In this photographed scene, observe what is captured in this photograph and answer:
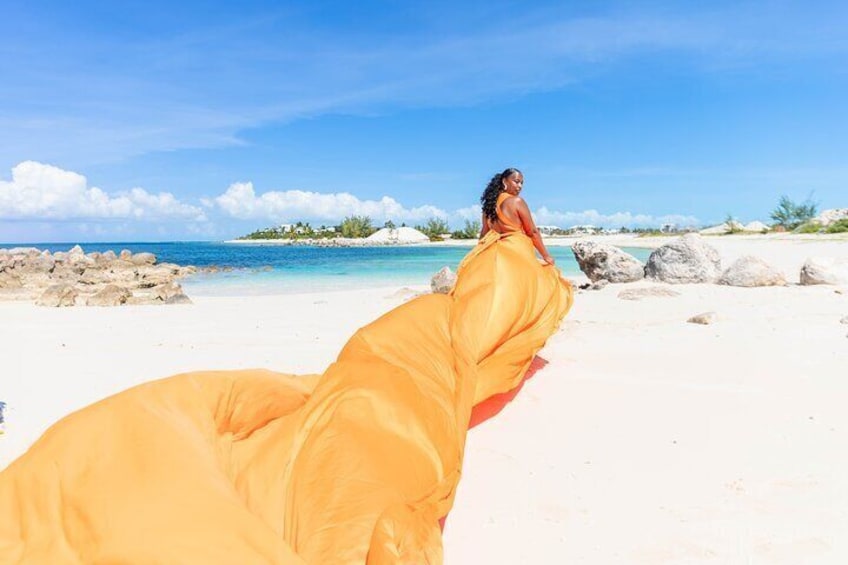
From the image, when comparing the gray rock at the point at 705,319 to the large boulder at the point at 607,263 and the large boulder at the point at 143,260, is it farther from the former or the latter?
the large boulder at the point at 143,260

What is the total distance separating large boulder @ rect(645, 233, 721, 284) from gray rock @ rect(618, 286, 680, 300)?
228 centimetres

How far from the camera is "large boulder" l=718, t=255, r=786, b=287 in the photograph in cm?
1167

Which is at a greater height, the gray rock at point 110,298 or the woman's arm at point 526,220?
the woman's arm at point 526,220

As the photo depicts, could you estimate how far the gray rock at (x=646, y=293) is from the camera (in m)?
10.7

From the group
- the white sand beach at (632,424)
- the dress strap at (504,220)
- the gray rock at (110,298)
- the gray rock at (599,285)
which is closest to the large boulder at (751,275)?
the gray rock at (599,285)

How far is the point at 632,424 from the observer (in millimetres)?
4395

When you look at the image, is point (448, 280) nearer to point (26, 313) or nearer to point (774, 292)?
point (774, 292)

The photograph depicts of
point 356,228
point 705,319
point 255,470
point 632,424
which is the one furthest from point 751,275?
point 356,228

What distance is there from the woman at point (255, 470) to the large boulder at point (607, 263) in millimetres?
10980

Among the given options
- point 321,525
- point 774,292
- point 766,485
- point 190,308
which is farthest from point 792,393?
point 190,308

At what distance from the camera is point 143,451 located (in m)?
2.24

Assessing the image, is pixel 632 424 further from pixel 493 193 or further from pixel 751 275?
pixel 751 275

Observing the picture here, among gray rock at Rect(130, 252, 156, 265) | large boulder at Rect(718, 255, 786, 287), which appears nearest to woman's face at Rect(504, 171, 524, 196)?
large boulder at Rect(718, 255, 786, 287)

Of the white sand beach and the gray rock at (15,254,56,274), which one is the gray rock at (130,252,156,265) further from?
the white sand beach
